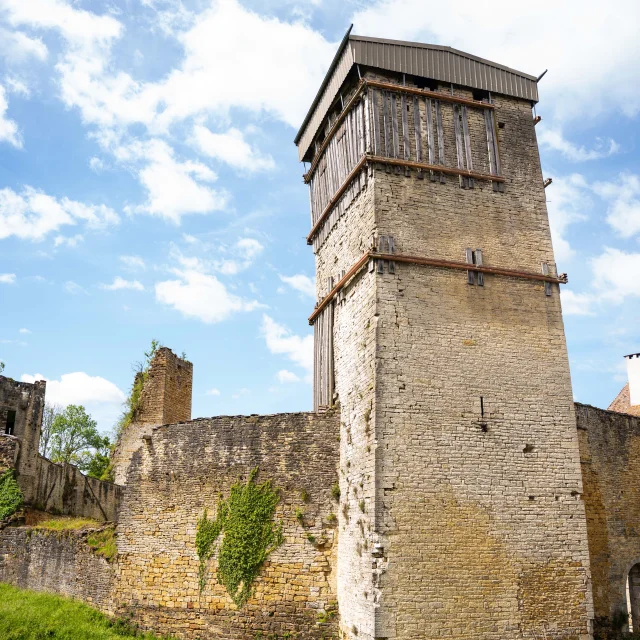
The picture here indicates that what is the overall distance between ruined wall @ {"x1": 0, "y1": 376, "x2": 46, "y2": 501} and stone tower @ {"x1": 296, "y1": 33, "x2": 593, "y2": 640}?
10949 millimetres

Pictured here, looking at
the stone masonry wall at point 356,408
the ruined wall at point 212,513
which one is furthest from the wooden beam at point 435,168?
the ruined wall at point 212,513

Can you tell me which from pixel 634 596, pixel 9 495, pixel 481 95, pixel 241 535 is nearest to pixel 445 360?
pixel 241 535

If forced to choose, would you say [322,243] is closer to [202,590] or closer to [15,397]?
[202,590]

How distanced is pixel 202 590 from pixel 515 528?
667cm

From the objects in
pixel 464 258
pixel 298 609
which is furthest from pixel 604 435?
pixel 298 609

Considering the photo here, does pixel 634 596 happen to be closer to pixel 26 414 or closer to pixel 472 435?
pixel 472 435

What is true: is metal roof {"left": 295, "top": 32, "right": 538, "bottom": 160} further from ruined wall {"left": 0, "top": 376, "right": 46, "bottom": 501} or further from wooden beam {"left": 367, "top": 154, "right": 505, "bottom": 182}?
ruined wall {"left": 0, "top": 376, "right": 46, "bottom": 501}

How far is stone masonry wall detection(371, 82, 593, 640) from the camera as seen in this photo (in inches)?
474

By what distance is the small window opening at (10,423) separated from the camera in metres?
22.2

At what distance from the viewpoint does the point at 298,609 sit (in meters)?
13.3

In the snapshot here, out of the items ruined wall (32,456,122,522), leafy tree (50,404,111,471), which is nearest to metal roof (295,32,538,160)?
ruined wall (32,456,122,522)

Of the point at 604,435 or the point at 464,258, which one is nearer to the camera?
the point at 464,258

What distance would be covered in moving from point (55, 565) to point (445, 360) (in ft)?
37.2

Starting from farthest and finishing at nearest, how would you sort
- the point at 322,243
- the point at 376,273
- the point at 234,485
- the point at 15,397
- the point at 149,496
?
the point at 15,397 → the point at 322,243 → the point at 149,496 → the point at 234,485 → the point at 376,273
